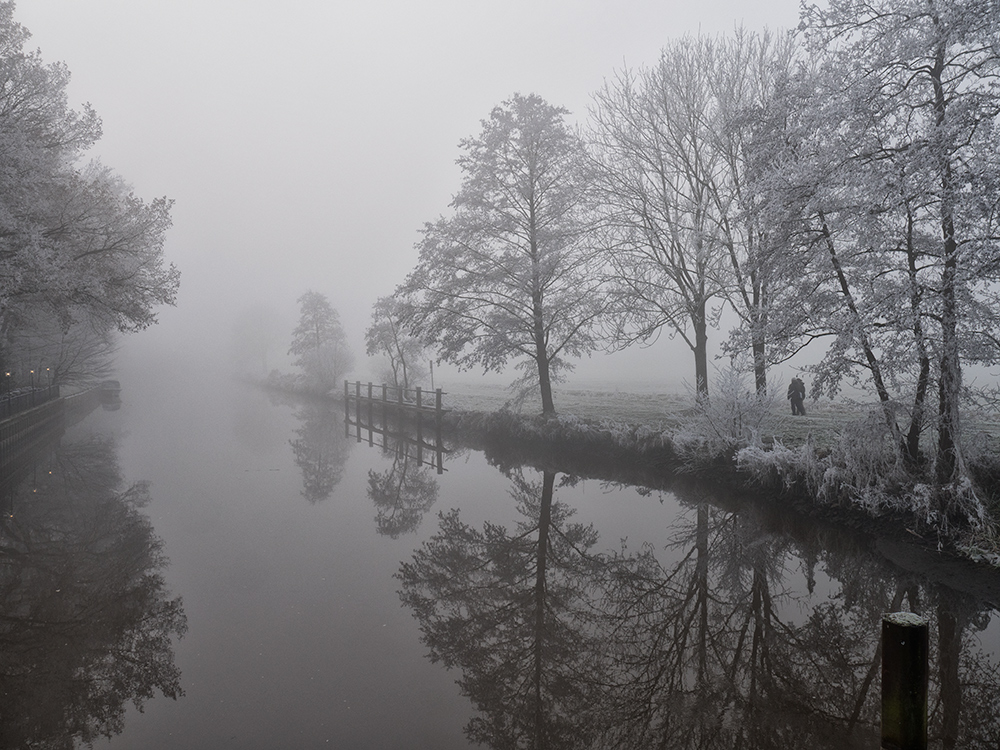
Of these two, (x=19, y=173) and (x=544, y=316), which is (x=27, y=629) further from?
(x=544, y=316)

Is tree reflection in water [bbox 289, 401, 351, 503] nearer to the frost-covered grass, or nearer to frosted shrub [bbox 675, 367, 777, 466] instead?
the frost-covered grass

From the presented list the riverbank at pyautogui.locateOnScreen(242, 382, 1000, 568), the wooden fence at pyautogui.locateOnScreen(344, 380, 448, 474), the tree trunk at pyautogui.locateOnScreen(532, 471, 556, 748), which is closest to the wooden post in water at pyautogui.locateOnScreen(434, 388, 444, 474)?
the wooden fence at pyautogui.locateOnScreen(344, 380, 448, 474)

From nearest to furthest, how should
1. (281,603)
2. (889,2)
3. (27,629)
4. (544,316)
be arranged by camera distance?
(27,629) → (281,603) → (889,2) → (544,316)

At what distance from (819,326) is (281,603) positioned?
321 inches

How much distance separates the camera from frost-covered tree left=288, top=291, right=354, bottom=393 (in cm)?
4000

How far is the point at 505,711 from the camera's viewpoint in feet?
12.9

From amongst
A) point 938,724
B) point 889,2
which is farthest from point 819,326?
point 938,724

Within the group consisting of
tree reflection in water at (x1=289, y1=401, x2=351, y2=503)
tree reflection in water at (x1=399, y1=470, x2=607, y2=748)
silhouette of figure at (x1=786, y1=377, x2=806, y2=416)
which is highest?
silhouette of figure at (x1=786, y1=377, x2=806, y2=416)

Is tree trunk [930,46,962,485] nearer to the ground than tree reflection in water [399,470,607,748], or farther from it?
farther from it

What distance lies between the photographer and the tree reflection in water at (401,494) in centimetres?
863

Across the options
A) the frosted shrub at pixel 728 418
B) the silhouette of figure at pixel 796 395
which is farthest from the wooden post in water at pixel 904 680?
the silhouette of figure at pixel 796 395

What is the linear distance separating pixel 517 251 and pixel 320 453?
26.8 feet

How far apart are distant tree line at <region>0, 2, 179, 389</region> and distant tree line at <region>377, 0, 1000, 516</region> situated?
7.50m

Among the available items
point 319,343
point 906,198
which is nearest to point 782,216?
point 906,198
